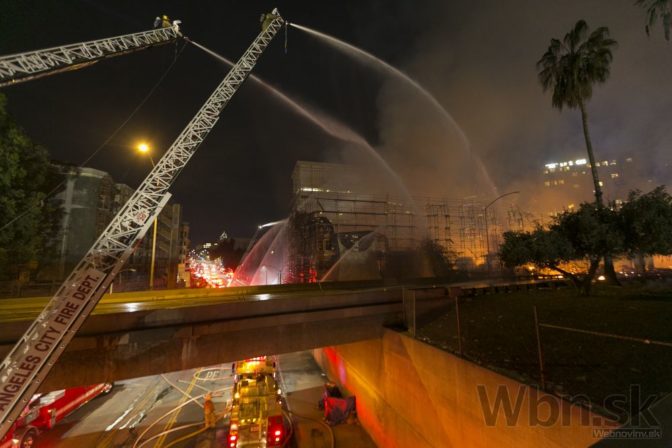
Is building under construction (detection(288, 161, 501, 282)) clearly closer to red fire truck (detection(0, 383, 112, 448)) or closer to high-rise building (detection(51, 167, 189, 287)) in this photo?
high-rise building (detection(51, 167, 189, 287))

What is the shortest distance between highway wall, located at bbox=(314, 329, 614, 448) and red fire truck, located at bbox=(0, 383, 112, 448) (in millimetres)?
11275

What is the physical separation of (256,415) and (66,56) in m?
22.0

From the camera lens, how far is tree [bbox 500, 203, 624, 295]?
51.2 ft

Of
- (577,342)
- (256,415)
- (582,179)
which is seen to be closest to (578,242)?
(577,342)

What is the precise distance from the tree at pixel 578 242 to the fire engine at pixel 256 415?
15.4m

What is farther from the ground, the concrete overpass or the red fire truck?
the concrete overpass

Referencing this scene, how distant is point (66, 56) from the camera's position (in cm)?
1720

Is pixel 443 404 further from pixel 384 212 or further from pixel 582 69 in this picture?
pixel 384 212

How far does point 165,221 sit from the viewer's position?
201 ft

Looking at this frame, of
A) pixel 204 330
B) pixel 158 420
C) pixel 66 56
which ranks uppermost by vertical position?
pixel 66 56

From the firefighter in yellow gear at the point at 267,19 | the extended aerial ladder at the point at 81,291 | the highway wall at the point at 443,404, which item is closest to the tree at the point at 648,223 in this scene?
the highway wall at the point at 443,404

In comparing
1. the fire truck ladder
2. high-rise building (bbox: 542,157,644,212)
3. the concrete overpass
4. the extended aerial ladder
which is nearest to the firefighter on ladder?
the fire truck ladder

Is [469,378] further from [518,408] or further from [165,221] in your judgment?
[165,221]

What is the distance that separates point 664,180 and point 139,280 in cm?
18269
